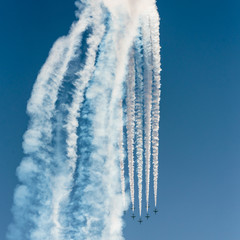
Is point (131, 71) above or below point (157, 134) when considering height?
above

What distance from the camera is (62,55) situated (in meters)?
41.3

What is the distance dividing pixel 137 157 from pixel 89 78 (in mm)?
8041

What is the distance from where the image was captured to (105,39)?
1609 inches

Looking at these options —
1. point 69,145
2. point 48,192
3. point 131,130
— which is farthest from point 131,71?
point 48,192

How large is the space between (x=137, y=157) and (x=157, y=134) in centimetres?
258

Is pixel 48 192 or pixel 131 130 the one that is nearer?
pixel 131 130

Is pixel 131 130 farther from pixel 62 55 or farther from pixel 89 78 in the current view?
pixel 62 55

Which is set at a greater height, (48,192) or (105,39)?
A: (105,39)

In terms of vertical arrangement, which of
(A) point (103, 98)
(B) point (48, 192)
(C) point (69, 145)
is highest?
(A) point (103, 98)

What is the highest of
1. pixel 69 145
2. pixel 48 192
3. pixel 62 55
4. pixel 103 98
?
pixel 62 55

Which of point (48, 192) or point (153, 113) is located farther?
point (48, 192)

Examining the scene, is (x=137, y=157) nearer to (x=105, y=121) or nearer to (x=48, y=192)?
(x=105, y=121)

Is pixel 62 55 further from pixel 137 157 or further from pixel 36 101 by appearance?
pixel 137 157

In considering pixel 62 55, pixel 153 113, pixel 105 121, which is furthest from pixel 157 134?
pixel 62 55
